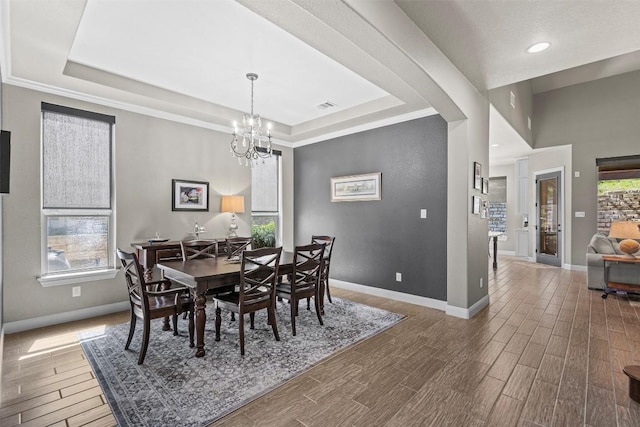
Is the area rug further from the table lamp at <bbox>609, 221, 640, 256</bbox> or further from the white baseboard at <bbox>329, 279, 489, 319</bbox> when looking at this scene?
the table lamp at <bbox>609, 221, 640, 256</bbox>

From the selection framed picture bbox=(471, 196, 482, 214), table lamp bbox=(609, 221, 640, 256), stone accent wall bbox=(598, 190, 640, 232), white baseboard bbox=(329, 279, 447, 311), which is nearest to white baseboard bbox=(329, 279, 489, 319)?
white baseboard bbox=(329, 279, 447, 311)

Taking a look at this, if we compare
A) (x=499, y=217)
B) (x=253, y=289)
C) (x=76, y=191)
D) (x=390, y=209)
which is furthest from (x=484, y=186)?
(x=499, y=217)

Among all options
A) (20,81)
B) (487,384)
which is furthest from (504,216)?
(20,81)

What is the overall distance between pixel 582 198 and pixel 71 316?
956 centimetres

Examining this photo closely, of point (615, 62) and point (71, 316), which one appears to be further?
point (615, 62)

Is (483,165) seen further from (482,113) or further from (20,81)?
(20,81)

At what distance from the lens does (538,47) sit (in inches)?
115

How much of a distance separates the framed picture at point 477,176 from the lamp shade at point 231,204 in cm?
347

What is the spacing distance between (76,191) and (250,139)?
2.22 meters

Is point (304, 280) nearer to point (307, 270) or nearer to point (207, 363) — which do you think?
point (307, 270)

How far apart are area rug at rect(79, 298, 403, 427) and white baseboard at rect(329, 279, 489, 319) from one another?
700 millimetres

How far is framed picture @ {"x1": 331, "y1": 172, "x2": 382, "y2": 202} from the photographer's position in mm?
4945

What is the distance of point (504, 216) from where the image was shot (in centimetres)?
922

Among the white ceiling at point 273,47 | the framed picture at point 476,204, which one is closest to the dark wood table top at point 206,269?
the white ceiling at point 273,47
